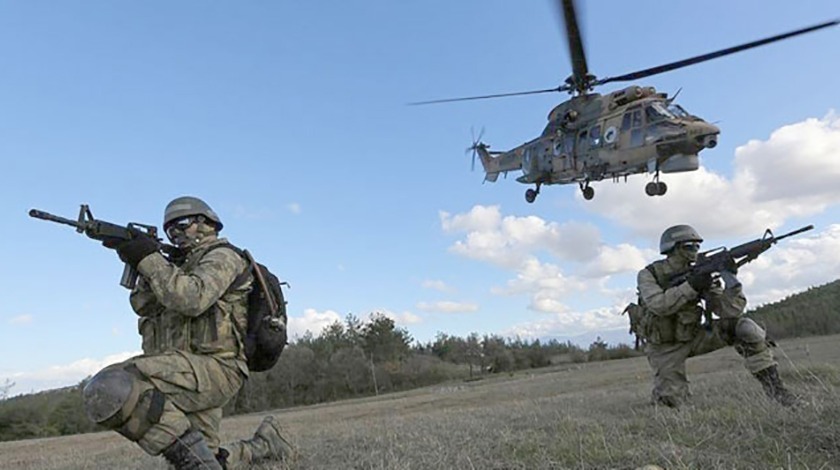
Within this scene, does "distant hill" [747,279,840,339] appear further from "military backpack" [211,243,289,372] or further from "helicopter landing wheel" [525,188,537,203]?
"military backpack" [211,243,289,372]

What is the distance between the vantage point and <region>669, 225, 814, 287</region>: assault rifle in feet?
21.9

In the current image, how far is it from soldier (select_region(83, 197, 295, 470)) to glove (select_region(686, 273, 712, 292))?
13.7ft

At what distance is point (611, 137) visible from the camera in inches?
694

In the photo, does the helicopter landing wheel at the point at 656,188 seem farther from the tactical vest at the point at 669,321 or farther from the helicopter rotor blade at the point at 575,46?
the tactical vest at the point at 669,321

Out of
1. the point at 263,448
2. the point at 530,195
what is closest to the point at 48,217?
the point at 263,448

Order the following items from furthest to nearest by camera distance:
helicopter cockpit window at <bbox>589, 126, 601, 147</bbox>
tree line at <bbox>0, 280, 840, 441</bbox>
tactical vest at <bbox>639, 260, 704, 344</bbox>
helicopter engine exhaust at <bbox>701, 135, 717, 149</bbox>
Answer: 1. tree line at <bbox>0, 280, 840, 441</bbox>
2. helicopter cockpit window at <bbox>589, 126, 601, 147</bbox>
3. helicopter engine exhaust at <bbox>701, 135, 717, 149</bbox>
4. tactical vest at <bbox>639, 260, 704, 344</bbox>

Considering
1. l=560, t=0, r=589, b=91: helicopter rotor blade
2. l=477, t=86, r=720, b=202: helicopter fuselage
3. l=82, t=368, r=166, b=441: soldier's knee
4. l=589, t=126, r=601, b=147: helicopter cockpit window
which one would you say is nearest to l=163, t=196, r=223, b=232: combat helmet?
l=82, t=368, r=166, b=441: soldier's knee

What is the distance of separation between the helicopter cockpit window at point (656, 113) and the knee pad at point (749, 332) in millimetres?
11183

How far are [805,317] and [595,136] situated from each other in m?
28.5

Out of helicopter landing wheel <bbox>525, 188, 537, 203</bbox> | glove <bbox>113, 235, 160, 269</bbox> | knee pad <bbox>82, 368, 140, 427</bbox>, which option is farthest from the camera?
helicopter landing wheel <bbox>525, 188, 537, 203</bbox>

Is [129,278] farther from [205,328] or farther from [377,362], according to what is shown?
[377,362]

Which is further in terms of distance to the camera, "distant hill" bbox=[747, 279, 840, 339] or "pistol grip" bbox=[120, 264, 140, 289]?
"distant hill" bbox=[747, 279, 840, 339]

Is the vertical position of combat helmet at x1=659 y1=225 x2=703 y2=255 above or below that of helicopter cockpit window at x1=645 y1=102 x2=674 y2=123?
below

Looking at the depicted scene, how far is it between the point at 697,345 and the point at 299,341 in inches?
1980
